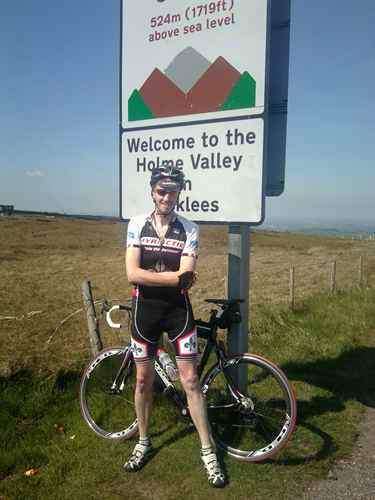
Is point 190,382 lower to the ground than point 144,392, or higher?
higher

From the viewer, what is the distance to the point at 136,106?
445 centimetres

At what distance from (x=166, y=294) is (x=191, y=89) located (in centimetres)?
217

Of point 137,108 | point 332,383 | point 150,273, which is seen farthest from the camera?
point 332,383

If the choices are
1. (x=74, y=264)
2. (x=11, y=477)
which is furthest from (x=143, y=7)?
(x=74, y=264)

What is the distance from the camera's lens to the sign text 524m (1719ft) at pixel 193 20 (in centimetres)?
387

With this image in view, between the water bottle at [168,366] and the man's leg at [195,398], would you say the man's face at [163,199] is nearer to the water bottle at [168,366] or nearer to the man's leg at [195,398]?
the man's leg at [195,398]

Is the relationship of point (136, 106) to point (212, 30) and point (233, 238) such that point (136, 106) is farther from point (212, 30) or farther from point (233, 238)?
point (233, 238)

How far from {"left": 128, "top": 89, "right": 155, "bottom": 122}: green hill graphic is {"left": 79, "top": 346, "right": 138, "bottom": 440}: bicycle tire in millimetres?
2444

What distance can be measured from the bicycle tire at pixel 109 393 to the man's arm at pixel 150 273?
1.03 m

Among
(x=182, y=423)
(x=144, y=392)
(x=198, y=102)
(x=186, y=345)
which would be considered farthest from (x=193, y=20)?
(x=182, y=423)

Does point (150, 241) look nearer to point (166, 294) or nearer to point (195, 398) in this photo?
point (166, 294)

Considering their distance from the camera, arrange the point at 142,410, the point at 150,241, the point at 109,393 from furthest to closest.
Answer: the point at 109,393, the point at 142,410, the point at 150,241

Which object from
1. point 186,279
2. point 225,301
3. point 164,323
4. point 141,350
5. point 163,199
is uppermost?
point 163,199

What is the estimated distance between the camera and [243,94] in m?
3.79
